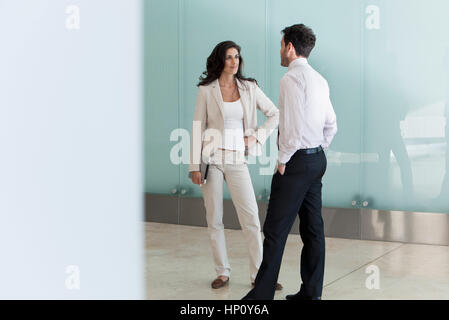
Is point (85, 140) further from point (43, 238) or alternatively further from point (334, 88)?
point (334, 88)

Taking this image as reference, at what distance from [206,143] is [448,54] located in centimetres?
306

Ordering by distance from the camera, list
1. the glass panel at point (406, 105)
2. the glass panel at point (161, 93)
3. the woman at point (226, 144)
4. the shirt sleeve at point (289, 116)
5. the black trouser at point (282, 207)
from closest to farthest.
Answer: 1. the shirt sleeve at point (289, 116)
2. the black trouser at point (282, 207)
3. the woman at point (226, 144)
4. the glass panel at point (406, 105)
5. the glass panel at point (161, 93)

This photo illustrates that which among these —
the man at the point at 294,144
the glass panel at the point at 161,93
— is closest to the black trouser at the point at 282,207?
the man at the point at 294,144

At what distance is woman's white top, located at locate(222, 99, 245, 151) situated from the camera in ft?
14.1

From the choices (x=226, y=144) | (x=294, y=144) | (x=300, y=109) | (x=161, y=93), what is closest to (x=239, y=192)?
(x=226, y=144)

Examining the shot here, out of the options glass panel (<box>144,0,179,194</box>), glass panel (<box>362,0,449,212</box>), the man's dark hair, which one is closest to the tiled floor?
glass panel (<box>362,0,449,212</box>)

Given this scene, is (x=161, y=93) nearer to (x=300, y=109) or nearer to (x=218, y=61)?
(x=218, y=61)

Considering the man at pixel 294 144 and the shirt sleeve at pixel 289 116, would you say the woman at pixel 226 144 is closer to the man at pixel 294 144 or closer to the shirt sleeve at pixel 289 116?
the man at pixel 294 144

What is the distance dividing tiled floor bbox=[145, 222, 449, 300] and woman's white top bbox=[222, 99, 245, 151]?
1.02 m

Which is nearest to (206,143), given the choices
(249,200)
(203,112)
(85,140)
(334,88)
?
(203,112)

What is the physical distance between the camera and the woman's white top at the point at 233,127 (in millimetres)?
4285

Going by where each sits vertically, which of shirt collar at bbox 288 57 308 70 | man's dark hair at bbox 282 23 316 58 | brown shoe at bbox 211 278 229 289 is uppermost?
man's dark hair at bbox 282 23 316 58

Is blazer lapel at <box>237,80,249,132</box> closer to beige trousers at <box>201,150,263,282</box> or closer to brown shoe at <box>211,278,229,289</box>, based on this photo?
beige trousers at <box>201,150,263,282</box>

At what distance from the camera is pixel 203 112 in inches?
171
